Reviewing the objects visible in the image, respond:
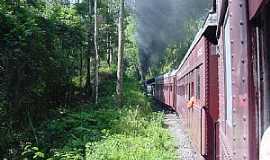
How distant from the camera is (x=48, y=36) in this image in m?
19.1

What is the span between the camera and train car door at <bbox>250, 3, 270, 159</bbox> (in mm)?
1708

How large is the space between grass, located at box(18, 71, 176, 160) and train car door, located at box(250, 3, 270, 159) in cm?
929

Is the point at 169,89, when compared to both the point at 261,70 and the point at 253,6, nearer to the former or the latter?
the point at 261,70

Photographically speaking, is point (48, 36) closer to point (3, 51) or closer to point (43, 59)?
point (43, 59)

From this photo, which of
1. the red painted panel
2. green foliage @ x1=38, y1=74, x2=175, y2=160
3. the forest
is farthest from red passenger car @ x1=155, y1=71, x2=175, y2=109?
the red painted panel

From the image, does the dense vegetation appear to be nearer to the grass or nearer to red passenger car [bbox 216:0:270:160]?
the grass

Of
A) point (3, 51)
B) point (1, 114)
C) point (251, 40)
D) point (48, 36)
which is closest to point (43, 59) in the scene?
point (48, 36)

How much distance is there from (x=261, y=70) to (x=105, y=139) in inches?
472

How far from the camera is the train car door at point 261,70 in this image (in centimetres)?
171

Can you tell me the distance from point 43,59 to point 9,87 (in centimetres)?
303

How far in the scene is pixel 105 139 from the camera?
13.5 meters

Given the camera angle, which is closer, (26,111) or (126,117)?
(26,111)

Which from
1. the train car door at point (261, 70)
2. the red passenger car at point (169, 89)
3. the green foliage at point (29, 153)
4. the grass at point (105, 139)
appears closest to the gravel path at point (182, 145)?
the grass at point (105, 139)

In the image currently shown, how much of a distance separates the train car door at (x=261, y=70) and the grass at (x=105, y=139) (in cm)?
929
